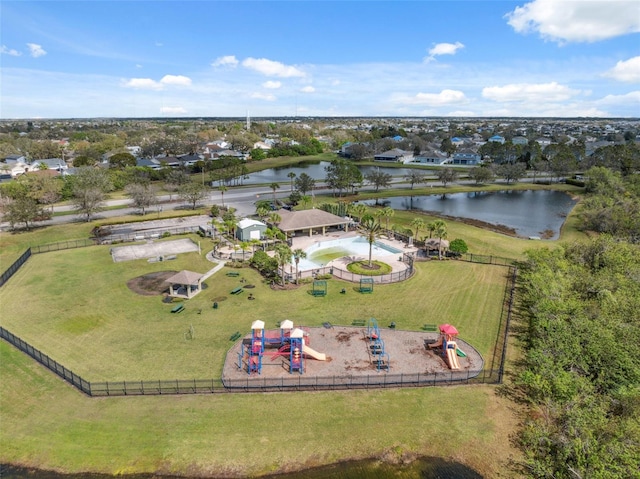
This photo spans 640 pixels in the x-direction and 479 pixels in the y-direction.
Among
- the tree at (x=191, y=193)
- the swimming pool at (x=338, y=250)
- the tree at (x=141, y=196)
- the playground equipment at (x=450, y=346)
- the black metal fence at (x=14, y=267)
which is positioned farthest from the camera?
the tree at (x=191, y=193)

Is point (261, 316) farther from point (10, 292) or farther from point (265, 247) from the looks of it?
point (10, 292)

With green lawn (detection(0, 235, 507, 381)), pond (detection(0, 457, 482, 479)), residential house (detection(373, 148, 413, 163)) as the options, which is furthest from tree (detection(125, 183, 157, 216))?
residential house (detection(373, 148, 413, 163))

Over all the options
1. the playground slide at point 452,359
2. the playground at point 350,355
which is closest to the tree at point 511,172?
the playground at point 350,355

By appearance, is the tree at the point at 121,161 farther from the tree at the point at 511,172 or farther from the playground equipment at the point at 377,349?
the tree at the point at 511,172

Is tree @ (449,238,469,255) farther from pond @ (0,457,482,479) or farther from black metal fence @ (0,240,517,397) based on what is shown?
pond @ (0,457,482,479)

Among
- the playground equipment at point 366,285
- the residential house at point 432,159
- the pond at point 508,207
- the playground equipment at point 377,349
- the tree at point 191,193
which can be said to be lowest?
the playground equipment at point 377,349


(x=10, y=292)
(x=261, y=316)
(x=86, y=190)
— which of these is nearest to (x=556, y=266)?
(x=261, y=316)
